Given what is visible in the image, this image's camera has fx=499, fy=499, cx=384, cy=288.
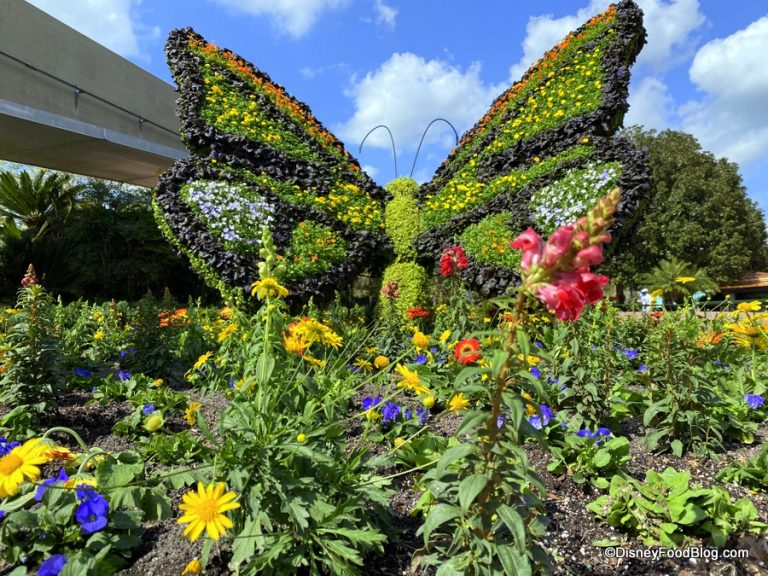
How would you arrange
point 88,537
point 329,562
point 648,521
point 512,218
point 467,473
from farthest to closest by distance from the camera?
point 512,218 → point 648,521 → point 88,537 → point 329,562 → point 467,473

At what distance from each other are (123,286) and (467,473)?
14115 mm

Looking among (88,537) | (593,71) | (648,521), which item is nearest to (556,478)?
(648,521)

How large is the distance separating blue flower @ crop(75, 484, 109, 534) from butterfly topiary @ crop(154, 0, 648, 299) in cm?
333

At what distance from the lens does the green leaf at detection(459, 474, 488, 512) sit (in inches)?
43.2

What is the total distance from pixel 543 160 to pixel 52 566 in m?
5.18

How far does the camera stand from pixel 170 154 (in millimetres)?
13656

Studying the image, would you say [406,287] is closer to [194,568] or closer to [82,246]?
[194,568]

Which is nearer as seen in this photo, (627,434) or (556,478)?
(556,478)

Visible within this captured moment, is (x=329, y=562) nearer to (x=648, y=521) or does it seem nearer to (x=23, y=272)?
(x=648, y=521)

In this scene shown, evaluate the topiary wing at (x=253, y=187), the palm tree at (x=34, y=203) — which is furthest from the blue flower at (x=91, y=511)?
the palm tree at (x=34, y=203)

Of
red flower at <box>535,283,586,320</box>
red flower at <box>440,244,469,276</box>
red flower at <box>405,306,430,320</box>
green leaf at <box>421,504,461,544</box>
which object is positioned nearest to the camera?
red flower at <box>535,283,586,320</box>

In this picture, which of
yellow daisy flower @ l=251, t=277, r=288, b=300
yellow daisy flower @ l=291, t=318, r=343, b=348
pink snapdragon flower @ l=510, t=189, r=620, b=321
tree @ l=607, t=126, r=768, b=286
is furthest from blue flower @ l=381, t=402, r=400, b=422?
tree @ l=607, t=126, r=768, b=286

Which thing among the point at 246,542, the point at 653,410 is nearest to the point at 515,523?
the point at 246,542

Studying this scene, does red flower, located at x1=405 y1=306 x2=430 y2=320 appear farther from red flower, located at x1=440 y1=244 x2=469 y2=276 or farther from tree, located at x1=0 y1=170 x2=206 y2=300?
tree, located at x1=0 y1=170 x2=206 y2=300
